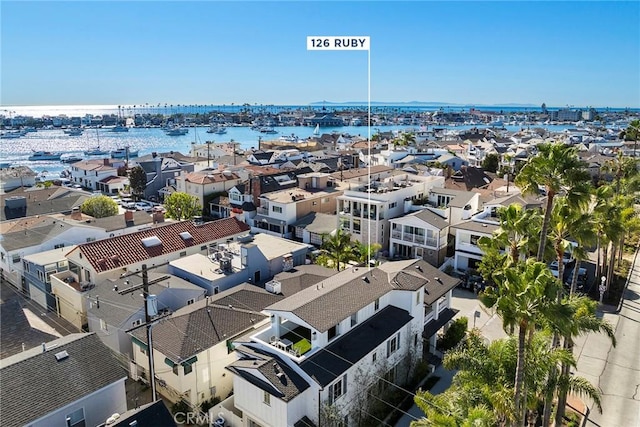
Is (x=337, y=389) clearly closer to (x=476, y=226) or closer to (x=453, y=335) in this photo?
(x=453, y=335)

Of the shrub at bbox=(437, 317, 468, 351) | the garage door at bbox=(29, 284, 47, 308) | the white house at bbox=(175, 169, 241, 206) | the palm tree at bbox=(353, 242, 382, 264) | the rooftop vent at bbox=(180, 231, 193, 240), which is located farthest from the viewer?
the white house at bbox=(175, 169, 241, 206)

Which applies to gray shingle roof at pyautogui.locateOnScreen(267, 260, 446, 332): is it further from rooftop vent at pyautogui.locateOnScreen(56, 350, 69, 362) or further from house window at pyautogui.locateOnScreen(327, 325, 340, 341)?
rooftop vent at pyautogui.locateOnScreen(56, 350, 69, 362)

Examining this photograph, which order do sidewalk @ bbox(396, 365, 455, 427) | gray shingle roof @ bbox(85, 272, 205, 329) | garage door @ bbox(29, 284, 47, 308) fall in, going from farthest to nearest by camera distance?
garage door @ bbox(29, 284, 47, 308) → gray shingle roof @ bbox(85, 272, 205, 329) → sidewalk @ bbox(396, 365, 455, 427)

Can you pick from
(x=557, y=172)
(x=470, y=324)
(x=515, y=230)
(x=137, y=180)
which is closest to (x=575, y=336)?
(x=515, y=230)

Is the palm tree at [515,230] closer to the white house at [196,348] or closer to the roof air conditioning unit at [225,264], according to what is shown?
the white house at [196,348]

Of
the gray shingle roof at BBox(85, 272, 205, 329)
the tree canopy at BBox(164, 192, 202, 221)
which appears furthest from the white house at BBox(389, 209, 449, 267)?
the tree canopy at BBox(164, 192, 202, 221)

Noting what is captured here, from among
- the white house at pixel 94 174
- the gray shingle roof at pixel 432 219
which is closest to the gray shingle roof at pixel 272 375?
the gray shingle roof at pixel 432 219

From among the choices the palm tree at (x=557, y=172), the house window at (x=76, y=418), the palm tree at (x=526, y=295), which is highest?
the palm tree at (x=557, y=172)
